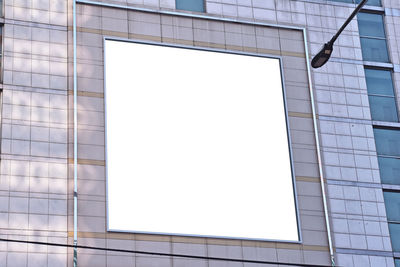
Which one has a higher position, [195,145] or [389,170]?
[195,145]

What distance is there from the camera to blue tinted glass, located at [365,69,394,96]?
4634cm

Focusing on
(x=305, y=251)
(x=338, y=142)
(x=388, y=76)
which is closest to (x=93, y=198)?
(x=305, y=251)

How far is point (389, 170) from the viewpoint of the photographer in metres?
44.5

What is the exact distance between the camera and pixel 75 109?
39.9 metres

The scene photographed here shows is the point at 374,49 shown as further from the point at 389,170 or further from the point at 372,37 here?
the point at 389,170

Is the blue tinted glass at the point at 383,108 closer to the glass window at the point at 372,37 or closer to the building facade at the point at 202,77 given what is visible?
the building facade at the point at 202,77

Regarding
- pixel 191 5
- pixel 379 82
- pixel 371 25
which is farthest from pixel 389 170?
pixel 191 5

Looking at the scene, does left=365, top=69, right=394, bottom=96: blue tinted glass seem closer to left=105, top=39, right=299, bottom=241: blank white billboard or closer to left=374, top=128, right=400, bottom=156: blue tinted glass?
left=374, top=128, right=400, bottom=156: blue tinted glass

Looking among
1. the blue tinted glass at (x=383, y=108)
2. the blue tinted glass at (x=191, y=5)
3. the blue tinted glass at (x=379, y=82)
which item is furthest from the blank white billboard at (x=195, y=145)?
the blue tinted glass at (x=379, y=82)

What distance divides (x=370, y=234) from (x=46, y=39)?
16930mm

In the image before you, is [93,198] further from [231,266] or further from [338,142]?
[338,142]

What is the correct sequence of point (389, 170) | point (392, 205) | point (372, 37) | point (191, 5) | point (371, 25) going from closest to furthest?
point (392, 205) → point (389, 170) → point (191, 5) → point (372, 37) → point (371, 25)

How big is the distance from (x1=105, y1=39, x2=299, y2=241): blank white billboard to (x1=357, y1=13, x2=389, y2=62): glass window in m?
6.00

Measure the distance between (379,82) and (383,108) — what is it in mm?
1433
